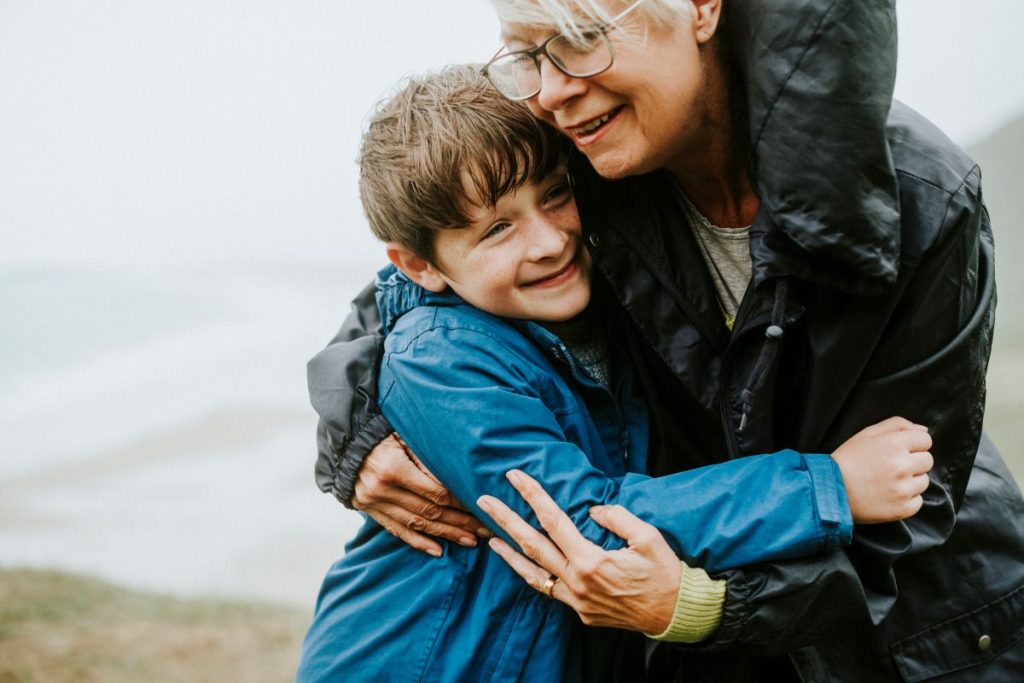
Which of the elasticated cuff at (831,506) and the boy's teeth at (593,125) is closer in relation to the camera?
the elasticated cuff at (831,506)

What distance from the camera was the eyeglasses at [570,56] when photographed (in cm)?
149

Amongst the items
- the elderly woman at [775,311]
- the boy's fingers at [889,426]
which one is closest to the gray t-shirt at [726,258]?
the elderly woman at [775,311]

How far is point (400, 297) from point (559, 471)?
607mm

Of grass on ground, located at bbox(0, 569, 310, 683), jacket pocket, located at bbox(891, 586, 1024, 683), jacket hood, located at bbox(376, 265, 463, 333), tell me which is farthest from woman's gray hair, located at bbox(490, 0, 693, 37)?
grass on ground, located at bbox(0, 569, 310, 683)

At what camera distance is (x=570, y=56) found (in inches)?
59.9

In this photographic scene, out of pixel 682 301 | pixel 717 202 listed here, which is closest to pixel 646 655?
pixel 682 301

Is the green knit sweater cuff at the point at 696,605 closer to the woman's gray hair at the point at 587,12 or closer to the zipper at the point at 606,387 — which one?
the zipper at the point at 606,387

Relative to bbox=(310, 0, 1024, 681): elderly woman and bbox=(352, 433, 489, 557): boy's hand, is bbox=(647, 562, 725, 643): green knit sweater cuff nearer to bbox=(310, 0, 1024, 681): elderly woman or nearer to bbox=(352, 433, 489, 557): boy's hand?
bbox=(310, 0, 1024, 681): elderly woman

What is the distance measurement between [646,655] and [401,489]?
66 cm

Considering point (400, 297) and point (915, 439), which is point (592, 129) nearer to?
point (400, 297)

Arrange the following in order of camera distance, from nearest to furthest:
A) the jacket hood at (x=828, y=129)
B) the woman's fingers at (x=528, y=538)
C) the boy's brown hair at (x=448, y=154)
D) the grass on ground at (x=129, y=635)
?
the jacket hood at (x=828, y=129) → the woman's fingers at (x=528, y=538) → the boy's brown hair at (x=448, y=154) → the grass on ground at (x=129, y=635)

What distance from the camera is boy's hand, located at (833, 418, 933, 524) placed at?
144 centimetres

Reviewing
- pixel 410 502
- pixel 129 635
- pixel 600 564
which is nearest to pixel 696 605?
pixel 600 564

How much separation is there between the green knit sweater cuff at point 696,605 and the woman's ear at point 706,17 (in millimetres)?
875
